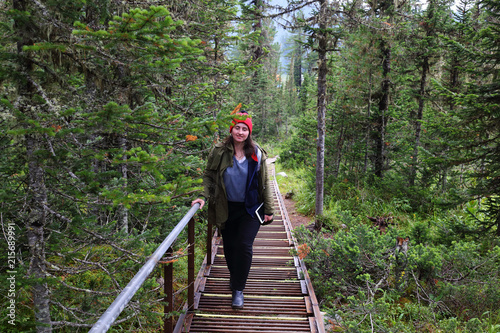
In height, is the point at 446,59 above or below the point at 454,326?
above

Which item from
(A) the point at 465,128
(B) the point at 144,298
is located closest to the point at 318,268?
(B) the point at 144,298

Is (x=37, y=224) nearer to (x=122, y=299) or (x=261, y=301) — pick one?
(x=122, y=299)

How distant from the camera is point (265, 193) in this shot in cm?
367

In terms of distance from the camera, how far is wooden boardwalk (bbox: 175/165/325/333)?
334 centimetres

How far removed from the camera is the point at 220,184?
3.60 metres

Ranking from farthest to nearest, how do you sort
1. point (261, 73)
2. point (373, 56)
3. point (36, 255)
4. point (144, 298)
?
1. point (261, 73)
2. point (373, 56)
3. point (144, 298)
4. point (36, 255)

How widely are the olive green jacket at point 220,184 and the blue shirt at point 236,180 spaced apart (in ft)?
0.22

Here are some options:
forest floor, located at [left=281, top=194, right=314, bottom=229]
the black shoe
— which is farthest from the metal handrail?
forest floor, located at [left=281, top=194, right=314, bottom=229]

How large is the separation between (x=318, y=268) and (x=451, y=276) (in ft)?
6.46

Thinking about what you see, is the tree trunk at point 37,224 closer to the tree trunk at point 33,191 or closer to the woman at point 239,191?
the tree trunk at point 33,191

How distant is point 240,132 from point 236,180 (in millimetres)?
596

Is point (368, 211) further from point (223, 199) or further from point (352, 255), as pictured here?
point (223, 199)

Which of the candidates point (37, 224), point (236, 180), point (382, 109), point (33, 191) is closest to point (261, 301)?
point (236, 180)

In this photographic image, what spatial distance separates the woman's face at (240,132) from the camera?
140 inches
